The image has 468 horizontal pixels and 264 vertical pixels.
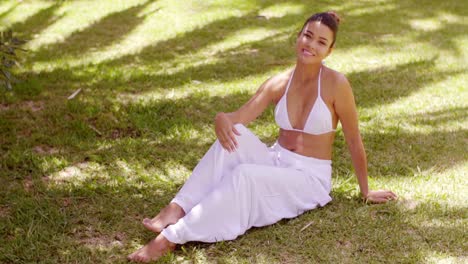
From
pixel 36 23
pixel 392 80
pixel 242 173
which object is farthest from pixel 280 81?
pixel 36 23

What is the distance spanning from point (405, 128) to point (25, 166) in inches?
120

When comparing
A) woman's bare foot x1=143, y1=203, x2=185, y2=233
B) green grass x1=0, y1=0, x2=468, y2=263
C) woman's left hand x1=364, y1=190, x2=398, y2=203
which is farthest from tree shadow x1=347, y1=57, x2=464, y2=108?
woman's bare foot x1=143, y1=203, x2=185, y2=233

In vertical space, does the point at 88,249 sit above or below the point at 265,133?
above

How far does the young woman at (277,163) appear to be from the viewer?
340 centimetres

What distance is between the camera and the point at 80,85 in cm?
602

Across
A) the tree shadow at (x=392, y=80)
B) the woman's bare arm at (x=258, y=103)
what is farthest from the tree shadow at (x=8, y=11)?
the woman's bare arm at (x=258, y=103)

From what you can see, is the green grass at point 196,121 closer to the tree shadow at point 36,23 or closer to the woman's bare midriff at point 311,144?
the tree shadow at point 36,23

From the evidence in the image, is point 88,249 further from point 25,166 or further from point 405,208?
point 405,208

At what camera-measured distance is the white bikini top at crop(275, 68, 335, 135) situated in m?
3.72

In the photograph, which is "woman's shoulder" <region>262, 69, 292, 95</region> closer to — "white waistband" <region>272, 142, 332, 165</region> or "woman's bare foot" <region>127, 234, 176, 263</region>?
"white waistband" <region>272, 142, 332, 165</region>

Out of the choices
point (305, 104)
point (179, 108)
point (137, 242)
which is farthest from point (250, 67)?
point (137, 242)

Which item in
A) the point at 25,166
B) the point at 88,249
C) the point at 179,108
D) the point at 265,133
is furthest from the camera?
the point at 179,108

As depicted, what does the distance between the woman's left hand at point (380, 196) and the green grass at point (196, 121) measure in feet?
0.15

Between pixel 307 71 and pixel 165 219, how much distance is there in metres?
1.23
